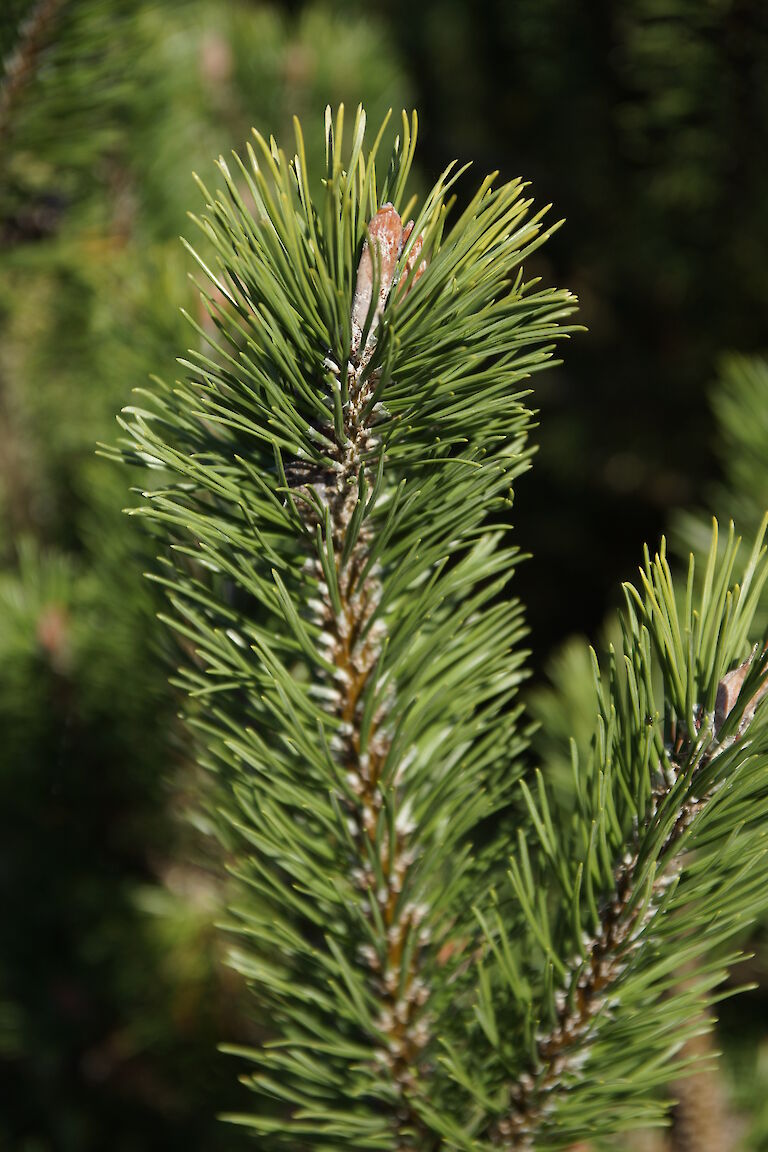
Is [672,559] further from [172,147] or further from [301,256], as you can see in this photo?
[301,256]

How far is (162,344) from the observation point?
0.62m

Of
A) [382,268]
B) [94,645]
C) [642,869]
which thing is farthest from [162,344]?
[642,869]

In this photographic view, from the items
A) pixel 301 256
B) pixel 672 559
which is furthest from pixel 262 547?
pixel 672 559

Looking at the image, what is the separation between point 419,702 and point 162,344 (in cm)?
35

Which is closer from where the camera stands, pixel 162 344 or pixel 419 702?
pixel 419 702

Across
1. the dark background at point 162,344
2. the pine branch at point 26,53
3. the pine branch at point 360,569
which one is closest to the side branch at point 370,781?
the pine branch at point 360,569

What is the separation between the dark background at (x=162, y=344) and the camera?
710 millimetres

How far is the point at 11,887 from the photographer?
854mm

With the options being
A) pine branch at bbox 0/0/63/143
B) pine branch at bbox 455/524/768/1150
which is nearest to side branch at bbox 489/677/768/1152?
pine branch at bbox 455/524/768/1150

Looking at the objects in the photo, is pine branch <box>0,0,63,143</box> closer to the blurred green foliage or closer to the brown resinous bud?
the blurred green foliage

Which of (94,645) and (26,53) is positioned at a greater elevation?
(26,53)

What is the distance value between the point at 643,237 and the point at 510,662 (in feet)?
2.90

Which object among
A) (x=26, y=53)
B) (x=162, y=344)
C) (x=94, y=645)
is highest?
(x=26, y=53)

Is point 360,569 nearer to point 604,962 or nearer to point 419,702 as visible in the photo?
point 419,702
